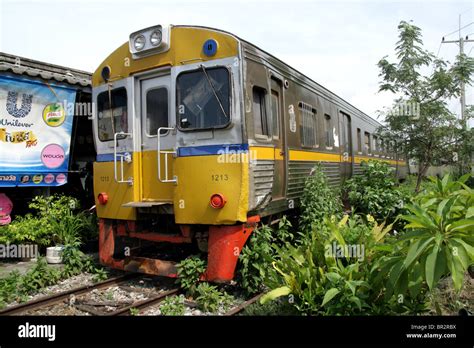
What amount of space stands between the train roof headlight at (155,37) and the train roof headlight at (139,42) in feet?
0.56

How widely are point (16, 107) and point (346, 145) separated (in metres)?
8.27

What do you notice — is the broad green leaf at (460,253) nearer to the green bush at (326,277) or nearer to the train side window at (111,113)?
the green bush at (326,277)

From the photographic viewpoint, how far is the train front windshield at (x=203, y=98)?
5.34 metres

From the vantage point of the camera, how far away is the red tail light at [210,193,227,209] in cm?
518

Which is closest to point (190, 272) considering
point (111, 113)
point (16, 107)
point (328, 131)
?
point (111, 113)

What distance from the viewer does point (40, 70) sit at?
795 cm

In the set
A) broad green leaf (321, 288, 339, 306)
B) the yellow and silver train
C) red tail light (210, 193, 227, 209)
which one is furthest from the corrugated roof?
broad green leaf (321, 288, 339, 306)

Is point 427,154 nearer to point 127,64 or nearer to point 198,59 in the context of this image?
point 198,59

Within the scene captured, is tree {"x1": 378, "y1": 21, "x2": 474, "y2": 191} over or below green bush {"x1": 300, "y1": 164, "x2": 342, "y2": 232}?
over

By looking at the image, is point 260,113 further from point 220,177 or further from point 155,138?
point 155,138

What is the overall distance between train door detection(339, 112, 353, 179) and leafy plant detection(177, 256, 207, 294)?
6.05 metres

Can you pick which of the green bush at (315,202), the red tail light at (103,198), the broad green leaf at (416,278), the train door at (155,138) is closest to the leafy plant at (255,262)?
the green bush at (315,202)

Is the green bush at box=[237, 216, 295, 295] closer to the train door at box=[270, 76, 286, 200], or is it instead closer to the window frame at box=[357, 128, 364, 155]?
the train door at box=[270, 76, 286, 200]
